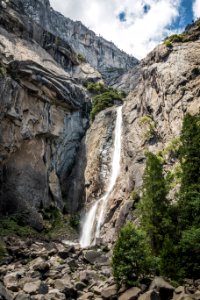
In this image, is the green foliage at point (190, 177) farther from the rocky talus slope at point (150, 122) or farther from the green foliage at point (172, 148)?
the green foliage at point (172, 148)

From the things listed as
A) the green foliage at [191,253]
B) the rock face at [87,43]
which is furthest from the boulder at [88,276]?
the rock face at [87,43]

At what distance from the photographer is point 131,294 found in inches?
563

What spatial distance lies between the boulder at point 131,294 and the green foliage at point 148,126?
1055 inches

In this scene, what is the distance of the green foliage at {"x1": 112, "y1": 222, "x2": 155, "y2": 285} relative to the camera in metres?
15.8

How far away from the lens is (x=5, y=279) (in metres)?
18.0

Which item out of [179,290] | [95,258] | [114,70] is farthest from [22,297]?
[114,70]

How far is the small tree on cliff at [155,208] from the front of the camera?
69.6 feet

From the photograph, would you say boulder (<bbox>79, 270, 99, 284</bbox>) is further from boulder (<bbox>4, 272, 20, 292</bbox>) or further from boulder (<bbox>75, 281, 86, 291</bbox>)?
boulder (<bbox>4, 272, 20, 292</bbox>)

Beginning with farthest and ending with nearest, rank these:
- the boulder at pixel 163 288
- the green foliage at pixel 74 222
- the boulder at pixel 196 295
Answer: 1. the green foliage at pixel 74 222
2. the boulder at pixel 163 288
3. the boulder at pixel 196 295

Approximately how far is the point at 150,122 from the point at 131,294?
28.6m

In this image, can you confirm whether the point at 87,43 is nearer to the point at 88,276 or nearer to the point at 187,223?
the point at 187,223

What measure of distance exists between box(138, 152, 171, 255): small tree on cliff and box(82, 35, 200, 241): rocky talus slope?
7076mm

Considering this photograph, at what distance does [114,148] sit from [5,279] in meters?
30.5

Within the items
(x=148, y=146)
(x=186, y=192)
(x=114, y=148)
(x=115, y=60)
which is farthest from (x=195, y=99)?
(x=115, y=60)
